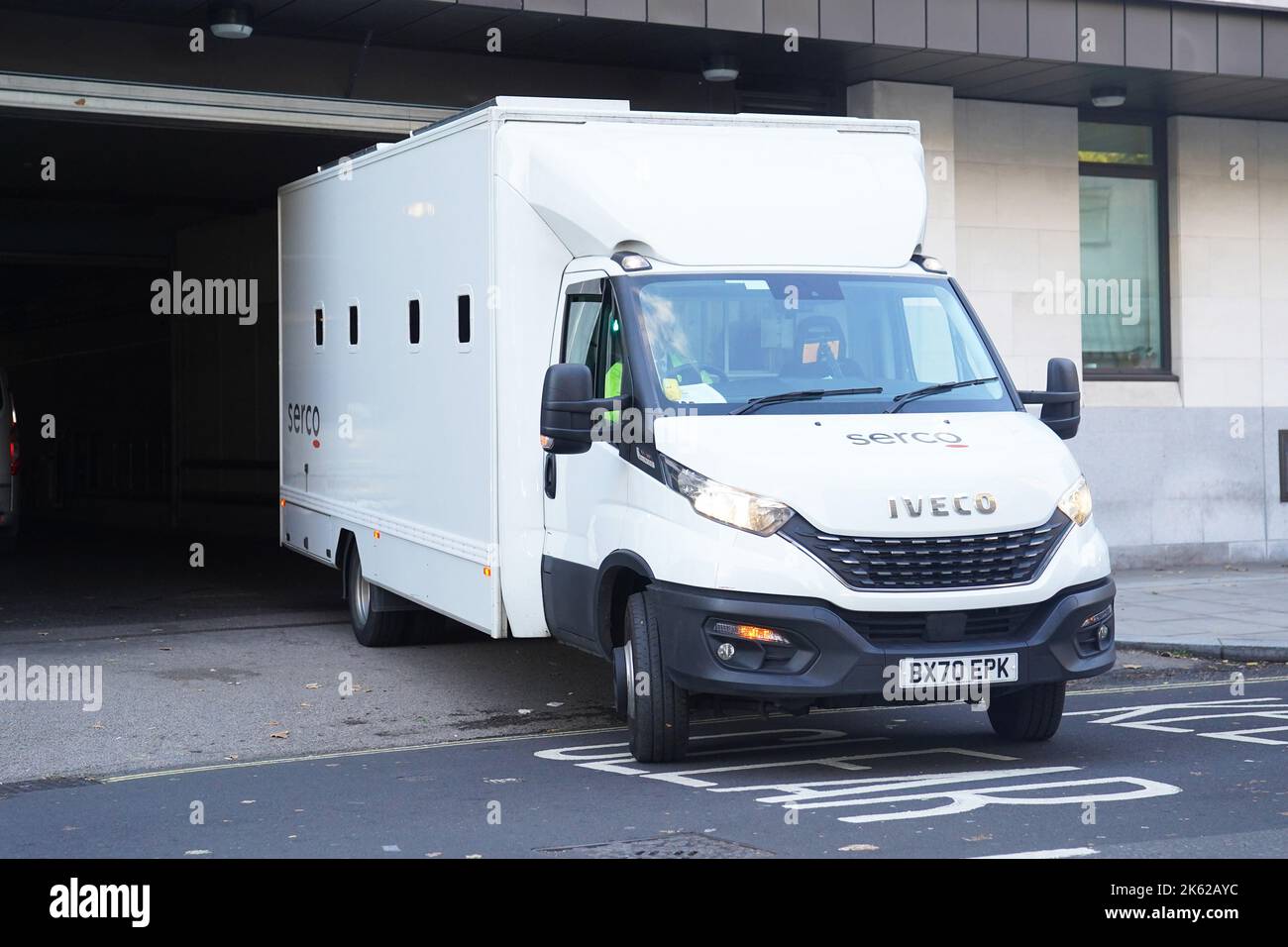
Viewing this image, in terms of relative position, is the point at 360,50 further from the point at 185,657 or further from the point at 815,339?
the point at 815,339

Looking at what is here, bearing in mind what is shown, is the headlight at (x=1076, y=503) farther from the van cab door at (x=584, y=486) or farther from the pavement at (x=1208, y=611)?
the pavement at (x=1208, y=611)

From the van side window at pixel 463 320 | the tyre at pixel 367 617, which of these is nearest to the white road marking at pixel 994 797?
the van side window at pixel 463 320

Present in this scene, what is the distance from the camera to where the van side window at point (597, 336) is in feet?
28.7

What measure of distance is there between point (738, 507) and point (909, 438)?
35.3 inches

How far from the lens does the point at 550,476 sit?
30.7ft

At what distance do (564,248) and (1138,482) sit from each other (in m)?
9.84

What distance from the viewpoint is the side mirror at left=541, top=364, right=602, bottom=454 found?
8.41 metres

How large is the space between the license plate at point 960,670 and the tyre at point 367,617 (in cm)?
553

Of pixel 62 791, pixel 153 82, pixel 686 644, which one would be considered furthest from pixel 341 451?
pixel 686 644

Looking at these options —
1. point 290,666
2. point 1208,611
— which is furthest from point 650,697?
point 1208,611

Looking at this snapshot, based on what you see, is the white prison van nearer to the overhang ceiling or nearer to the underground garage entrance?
the overhang ceiling

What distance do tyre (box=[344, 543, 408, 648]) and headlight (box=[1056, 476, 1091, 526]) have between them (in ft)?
18.5

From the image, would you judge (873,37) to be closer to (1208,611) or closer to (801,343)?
(1208,611)

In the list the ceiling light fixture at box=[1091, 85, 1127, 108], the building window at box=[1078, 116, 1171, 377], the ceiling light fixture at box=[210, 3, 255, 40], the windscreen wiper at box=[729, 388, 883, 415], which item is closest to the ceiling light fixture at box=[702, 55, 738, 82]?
the ceiling light fixture at box=[1091, 85, 1127, 108]
